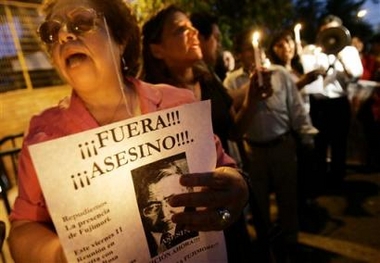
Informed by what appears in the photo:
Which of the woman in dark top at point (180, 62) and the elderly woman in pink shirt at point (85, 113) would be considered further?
the woman in dark top at point (180, 62)

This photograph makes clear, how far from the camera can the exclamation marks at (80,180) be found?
0.88 m

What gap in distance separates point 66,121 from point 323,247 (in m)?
3.15

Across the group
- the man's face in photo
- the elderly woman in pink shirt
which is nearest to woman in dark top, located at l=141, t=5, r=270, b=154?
the elderly woman in pink shirt

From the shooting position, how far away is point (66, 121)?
1.23 m

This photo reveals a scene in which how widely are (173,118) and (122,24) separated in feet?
2.00

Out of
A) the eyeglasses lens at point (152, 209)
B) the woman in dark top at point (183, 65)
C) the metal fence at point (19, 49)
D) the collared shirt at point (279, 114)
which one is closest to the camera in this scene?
the eyeglasses lens at point (152, 209)

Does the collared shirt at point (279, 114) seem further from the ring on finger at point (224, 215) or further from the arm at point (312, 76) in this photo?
the ring on finger at point (224, 215)

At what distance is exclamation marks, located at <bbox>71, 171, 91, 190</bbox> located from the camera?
88 cm

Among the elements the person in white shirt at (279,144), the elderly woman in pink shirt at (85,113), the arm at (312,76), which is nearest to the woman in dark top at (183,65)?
the elderly woman in pink shirt at (85,113)

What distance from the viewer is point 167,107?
1338mm

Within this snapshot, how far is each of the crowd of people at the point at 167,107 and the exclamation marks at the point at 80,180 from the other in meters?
0.13

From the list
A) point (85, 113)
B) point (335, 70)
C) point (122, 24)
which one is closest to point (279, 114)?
point (335, 70)

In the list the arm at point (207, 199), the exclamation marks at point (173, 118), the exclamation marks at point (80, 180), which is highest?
the exclamation marks at point (173, 118)

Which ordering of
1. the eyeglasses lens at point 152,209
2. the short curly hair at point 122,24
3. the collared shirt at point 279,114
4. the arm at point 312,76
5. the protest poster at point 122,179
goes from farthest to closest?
the arm at point 312,76 → the collared shirt at point 279,114 → the short curly hair at point 122,24 → the eyeglasses lens at point 152,209 → the protest poster at point 122,179
